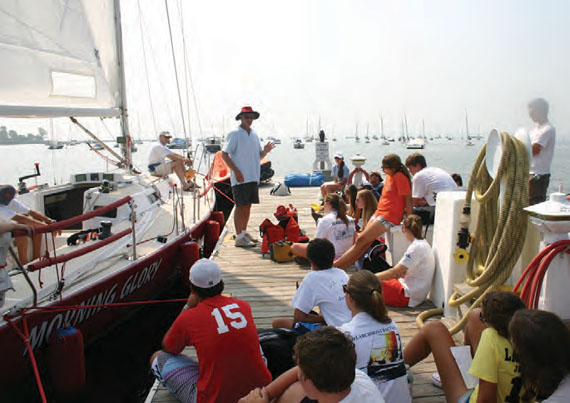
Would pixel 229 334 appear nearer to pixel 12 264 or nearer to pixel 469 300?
pixel 469 300

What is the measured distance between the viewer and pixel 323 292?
3.36m

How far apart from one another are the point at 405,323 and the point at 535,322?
2.40m

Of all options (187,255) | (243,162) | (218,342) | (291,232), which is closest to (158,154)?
(243,162)

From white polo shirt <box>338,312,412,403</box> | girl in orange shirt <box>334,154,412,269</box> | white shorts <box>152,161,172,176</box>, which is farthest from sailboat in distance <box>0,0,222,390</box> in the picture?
girl in orange shirt <box>334,154,412,269</box>

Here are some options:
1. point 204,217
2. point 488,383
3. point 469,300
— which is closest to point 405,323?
point 469,300

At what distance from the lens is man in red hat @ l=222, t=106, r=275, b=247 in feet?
22.7

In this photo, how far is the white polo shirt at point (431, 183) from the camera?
533 centimetres

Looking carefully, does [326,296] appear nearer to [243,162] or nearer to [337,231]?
[337,231]

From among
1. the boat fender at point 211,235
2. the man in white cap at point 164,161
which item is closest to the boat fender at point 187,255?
the boat fender at point 211,235

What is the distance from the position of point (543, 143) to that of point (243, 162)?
4.08m

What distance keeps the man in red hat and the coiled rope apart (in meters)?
4.05

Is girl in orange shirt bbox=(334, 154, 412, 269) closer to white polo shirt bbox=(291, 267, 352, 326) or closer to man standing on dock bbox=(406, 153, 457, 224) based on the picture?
man standing on dock bbox=(406, 153, 457, 224)

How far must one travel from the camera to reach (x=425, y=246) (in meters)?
4.16

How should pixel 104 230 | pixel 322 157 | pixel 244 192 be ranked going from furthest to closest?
1. pixel 322 157
2. pixel 244 192
3. pixel 104 230
